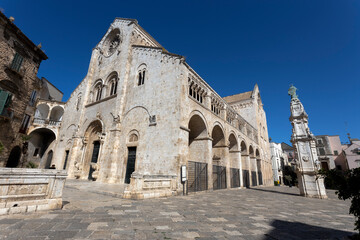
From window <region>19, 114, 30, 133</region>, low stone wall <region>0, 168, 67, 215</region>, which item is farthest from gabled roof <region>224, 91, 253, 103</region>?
window <region>19, 114, 30, 133</region>

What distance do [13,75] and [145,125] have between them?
35.8ft

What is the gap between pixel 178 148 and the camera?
35.1 feet

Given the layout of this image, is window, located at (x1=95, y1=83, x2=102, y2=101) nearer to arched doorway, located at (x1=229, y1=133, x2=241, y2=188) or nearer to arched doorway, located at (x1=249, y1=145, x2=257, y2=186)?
arched doorway, located at (x1=229, y1=133, x2=241, y2=188)

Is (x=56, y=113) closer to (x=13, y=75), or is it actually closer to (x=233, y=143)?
(x=13, y=75)

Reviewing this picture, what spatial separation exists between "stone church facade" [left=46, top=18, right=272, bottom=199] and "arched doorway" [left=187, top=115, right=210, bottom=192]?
2.8 inches

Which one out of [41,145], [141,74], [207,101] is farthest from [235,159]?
[41,145]

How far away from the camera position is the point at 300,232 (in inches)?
151

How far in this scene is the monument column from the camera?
39.9 feet

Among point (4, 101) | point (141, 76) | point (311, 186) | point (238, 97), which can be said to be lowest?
point (311, 186)

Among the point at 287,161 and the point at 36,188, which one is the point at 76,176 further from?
the point at 287,161

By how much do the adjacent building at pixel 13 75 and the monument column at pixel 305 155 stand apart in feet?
72.5

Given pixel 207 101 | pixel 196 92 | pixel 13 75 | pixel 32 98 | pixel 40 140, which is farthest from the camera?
pixel 40 140

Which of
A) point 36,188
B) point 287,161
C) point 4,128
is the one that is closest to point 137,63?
point 4,128

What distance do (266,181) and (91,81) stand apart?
29619 mm
